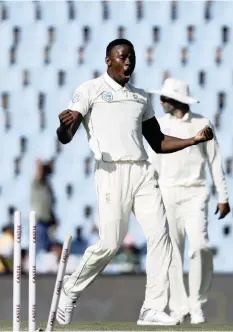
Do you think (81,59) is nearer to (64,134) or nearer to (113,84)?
(113,84)

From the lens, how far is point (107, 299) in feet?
41.5

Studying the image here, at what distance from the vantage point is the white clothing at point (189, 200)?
10.9 metres

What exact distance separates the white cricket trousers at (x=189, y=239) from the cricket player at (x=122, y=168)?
2.29 metres

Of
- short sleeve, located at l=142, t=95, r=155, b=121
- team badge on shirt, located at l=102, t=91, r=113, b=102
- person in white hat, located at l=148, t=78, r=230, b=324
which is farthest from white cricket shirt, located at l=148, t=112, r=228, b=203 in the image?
team badge on shirt, located at l=102, t=91, r=113, b=102

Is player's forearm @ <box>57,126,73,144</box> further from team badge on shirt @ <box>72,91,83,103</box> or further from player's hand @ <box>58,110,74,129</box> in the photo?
team badge on shirt @ <box>72,91,83,103</box>

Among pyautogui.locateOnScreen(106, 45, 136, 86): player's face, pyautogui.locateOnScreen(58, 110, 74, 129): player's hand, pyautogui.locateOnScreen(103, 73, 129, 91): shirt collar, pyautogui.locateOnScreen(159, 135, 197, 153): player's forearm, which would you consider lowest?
pyautogui.locateOnScreen(159, 135, 197, 153): player's forearm

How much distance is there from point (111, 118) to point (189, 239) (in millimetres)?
2736

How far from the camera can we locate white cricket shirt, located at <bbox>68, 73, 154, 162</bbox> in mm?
8328

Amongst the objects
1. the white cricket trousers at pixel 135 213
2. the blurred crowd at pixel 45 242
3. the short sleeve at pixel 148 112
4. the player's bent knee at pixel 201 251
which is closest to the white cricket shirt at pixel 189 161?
the player's bent knee at pixel 201 251

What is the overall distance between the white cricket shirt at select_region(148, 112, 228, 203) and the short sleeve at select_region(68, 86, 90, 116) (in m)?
2.57

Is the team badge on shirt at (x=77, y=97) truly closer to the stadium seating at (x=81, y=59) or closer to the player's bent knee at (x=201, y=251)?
the player's bent knee at (x=201, y=251)

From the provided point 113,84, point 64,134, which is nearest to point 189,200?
point 113,84

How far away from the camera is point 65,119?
26.4 ft

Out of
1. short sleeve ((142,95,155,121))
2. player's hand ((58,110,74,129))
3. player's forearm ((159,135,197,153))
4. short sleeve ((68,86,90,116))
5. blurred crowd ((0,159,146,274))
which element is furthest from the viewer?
blurred crowd ((0,159,146,274))
